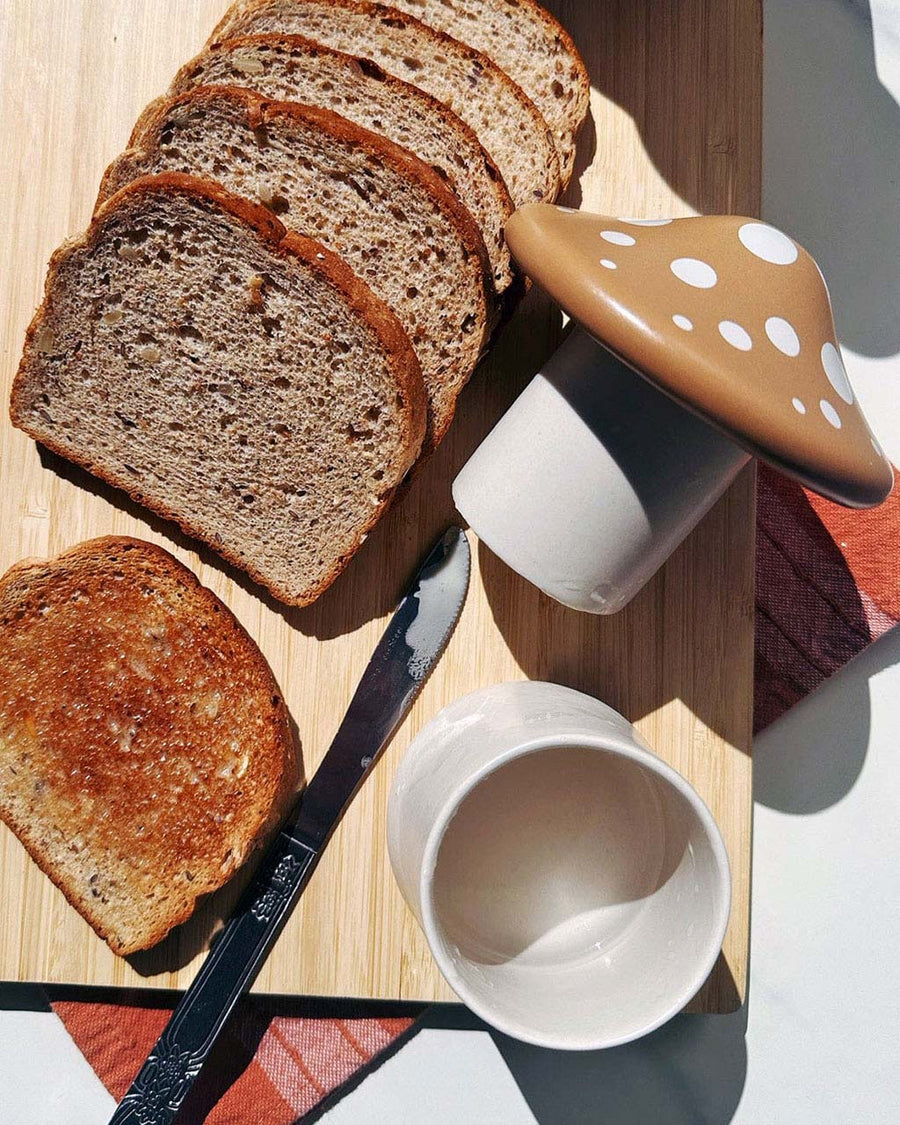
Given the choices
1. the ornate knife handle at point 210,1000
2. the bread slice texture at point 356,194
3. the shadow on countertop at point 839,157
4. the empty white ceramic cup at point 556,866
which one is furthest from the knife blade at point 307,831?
the shadow on countertop at point 839,157

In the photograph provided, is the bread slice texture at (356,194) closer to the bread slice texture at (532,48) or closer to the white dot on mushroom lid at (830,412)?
Result: the bread slice texture at (532,48)

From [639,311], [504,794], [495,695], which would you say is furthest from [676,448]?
[504,794]

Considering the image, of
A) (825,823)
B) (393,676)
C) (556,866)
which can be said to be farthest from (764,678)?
(393,676)

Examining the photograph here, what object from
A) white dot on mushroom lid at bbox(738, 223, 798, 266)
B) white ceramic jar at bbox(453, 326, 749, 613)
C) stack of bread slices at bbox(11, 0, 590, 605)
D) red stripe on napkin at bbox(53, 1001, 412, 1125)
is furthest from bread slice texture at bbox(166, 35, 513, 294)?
red stripe on napkin at bbox(53, 1001, 412, 1125)

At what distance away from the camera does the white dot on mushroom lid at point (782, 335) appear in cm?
97

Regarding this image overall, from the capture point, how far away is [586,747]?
40.3 inches

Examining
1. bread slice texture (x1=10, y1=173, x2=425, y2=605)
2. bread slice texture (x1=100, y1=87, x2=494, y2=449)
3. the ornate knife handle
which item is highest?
bread slice texture (x1=100, y1=87, x2=494, y2=449)

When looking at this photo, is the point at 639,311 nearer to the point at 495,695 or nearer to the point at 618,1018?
the point at 495,695

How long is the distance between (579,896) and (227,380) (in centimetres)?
80

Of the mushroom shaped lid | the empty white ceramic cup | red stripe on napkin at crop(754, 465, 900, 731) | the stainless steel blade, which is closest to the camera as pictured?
the mushroom shaped lid

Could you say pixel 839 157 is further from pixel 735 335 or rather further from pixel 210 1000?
pixel 210 1000

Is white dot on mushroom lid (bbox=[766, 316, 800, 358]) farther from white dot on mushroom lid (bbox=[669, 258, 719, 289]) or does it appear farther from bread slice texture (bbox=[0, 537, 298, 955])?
bread slice texture (bbox=[0, 537, 298, 955])

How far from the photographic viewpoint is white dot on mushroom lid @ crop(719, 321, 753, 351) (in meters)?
0.94

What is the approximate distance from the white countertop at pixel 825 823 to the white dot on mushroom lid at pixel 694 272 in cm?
65
